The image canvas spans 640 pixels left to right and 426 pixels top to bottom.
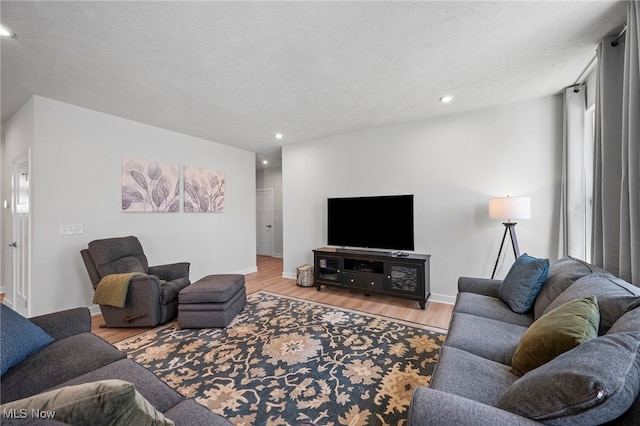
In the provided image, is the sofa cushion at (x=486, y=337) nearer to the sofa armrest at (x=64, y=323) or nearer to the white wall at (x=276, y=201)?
the sofa armrest at (x=64, y=323)

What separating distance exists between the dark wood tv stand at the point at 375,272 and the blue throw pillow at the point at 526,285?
122 cm

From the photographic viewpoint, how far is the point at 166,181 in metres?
3.99

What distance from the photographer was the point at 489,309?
200cm

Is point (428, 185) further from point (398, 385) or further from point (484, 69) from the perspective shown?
point (398, 385)

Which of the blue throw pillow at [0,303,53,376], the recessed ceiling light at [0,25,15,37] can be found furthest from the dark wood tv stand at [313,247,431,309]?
the recessed ceiling light at [0,25,15,37]

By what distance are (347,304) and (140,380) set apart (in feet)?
8.76

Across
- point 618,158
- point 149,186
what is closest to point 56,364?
point 149,186

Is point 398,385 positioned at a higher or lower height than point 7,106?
lower

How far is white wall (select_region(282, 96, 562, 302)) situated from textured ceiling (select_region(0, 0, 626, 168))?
12.7 inches

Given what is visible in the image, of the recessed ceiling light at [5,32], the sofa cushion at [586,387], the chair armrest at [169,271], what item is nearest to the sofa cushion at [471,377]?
the sofa cushion at [586,387]

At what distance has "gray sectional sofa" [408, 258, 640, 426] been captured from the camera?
0.72 metres

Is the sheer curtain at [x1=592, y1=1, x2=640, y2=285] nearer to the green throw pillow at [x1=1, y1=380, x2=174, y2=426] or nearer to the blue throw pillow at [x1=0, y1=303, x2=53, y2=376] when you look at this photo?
the green throw pillow at [x1=1, y1=380, x2=174, y2=426]

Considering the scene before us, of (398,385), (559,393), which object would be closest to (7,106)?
(398,385)

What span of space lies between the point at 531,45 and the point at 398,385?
291 cm
